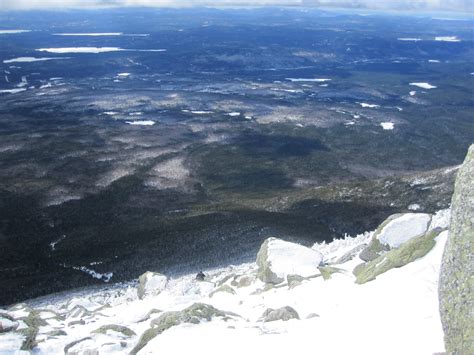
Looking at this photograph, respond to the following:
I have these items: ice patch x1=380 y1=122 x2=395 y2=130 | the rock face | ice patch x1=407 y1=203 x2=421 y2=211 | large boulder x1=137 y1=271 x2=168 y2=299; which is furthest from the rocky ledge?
ice patch x1=380 y1=122 x2=395 y2=130

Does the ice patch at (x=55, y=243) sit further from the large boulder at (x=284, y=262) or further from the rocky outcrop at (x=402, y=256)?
the rocky outcrop at (x=402, y=256)

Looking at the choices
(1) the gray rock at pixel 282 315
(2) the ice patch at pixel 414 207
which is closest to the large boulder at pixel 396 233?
(1) the gray rock at pixel 282 315

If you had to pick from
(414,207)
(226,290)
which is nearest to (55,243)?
(226,290)

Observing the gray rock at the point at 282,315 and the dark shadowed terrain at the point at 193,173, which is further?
the dark shadowed terrain at the point at 193,173

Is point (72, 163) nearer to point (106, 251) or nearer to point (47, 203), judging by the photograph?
point (47, 203)

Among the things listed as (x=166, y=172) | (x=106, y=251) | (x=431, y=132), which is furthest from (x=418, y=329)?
(x=431, y=132)

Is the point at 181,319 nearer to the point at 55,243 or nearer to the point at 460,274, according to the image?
the point at 460,274
